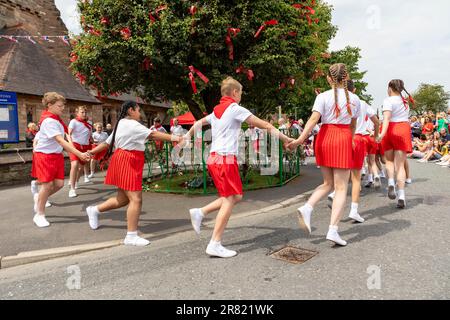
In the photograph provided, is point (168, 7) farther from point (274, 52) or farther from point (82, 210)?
point (82, 210)

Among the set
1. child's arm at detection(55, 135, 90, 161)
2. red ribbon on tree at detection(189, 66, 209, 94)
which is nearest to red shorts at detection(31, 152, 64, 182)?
child's arm at detection(55, 135, 90, 161)

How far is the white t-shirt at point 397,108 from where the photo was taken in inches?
222

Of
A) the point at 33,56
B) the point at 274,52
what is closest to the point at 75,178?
the point at 274,52

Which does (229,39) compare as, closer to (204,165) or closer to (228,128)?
(204,165)

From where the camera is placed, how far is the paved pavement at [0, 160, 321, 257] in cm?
466

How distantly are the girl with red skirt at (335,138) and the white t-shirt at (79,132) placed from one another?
5542 mm

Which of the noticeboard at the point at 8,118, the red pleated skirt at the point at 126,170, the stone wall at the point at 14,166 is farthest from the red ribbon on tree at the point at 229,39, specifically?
the noticeboard at the point at 8,118

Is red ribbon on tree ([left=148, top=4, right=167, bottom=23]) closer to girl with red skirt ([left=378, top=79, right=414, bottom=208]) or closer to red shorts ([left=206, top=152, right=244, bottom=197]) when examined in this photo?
red shorts ([left=206, top=152, right=244, bottom=197])

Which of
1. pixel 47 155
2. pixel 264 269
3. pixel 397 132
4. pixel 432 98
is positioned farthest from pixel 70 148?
pixel 432 98

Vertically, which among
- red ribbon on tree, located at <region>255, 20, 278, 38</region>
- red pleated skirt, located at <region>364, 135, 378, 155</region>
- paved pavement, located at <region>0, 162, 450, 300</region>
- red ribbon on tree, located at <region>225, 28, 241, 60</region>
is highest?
red ribbon on tree, located at <region>255, 20, 278, 38</region>

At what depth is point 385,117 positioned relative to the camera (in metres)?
5.55

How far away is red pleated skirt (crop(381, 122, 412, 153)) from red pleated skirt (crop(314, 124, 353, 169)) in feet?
6.84

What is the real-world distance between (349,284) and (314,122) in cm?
173

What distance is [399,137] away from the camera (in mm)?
5625
